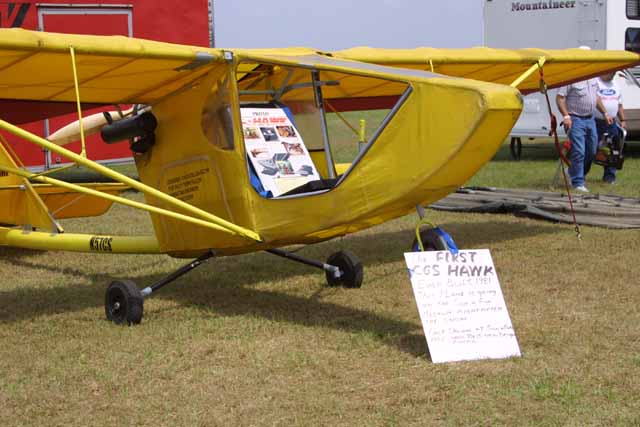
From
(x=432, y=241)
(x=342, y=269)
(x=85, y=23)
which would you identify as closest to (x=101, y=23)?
(x=85, y=23)

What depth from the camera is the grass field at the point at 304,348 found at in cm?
448

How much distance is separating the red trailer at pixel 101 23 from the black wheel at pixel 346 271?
7.40 metres

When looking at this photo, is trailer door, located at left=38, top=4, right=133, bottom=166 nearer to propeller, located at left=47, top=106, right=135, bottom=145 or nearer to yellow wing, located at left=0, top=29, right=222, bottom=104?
propeller, located at left=47, top=106, right=135, bottom=145

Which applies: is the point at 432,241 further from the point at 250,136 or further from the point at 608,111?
the point at 608,111

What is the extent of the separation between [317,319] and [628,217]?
520 cm

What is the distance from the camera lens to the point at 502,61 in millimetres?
8547

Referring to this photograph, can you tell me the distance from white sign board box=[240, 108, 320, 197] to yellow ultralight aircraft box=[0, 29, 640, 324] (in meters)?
0.01

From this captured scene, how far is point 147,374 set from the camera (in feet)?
17.0

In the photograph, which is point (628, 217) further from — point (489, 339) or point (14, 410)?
point (14, 410)

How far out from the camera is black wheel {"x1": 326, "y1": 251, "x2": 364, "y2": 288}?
24.1 ft

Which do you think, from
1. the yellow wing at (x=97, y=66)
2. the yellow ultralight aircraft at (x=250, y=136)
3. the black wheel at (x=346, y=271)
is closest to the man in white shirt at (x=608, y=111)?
the yellow ultralight aircraft at (x=250, y=136)

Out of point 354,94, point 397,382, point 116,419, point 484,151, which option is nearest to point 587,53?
point 354,94

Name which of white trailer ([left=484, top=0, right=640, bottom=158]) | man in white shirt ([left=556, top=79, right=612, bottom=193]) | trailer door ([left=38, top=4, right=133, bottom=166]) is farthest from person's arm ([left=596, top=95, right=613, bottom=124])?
trailer door ([left=38, top=4, right=133, bottom=166])

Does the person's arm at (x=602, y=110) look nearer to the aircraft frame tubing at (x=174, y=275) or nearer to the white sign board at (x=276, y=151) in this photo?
the white sign board at (x=276, y=151)
